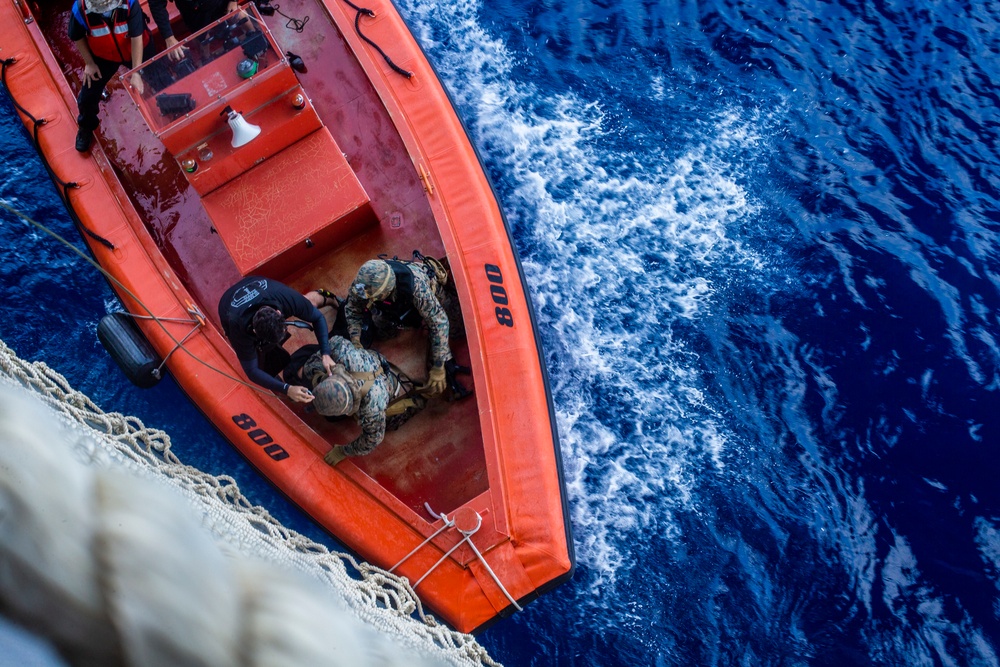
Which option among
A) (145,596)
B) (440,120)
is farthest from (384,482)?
(145,596)

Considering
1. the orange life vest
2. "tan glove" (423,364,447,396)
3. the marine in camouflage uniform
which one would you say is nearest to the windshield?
the orange life vest

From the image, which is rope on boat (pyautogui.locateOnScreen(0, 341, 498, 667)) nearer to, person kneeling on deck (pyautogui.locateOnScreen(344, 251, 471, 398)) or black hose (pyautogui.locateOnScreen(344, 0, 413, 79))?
person kneeling on deck (pyautogui.locateOnScreen(344, 251, 471, 398))

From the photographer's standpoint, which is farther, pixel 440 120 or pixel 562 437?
pixel 562 437

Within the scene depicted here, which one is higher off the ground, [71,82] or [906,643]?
[71,82]

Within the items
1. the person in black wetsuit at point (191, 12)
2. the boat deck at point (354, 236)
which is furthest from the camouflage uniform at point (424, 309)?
the person in black wetsuit at point (191, 12)

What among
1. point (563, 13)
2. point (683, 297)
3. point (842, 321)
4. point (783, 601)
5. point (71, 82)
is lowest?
point (783, 601)

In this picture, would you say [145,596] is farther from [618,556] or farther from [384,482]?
[618,556]

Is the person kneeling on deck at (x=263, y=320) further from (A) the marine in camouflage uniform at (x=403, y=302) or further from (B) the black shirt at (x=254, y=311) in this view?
(A) the marine in camouflage uniform at (x=403, y=302)

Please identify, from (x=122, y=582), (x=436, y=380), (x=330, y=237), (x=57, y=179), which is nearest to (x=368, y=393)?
(x=436, y=380)
